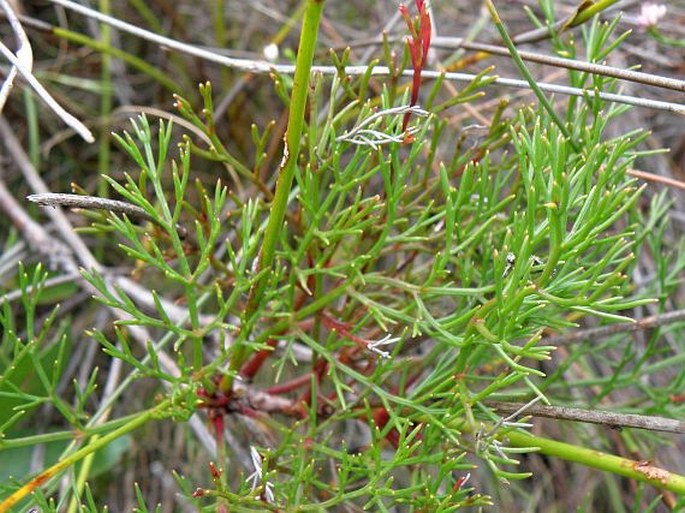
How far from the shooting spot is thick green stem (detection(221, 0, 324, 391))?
62 cm

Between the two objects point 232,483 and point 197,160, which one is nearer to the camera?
point 232,483

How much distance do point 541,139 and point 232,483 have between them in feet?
3.25

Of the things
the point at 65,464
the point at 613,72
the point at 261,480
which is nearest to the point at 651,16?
the point at 613,72

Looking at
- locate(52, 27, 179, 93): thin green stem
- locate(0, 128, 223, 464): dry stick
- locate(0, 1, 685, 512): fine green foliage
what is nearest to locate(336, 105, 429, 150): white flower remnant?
locate(0, 1, 685, 512): fine green foliage

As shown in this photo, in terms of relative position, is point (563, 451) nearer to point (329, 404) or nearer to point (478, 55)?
point (329, 404)

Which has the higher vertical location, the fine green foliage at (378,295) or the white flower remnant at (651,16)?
the white flower remnant at (651,16)

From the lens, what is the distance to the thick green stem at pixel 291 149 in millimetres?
619

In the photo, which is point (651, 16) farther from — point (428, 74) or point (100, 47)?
point (100, 47)

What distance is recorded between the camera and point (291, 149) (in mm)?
693

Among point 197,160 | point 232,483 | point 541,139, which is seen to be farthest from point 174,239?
point 197,160

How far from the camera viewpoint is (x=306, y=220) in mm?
932

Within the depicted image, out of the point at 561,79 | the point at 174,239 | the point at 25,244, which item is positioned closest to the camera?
the point at 174,239

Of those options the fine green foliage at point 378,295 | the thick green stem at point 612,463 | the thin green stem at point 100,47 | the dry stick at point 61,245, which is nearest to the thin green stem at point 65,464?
the fine green foliage at point 378,295

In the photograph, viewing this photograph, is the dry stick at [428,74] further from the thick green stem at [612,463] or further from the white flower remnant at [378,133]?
the thick green stem at [612,463]
